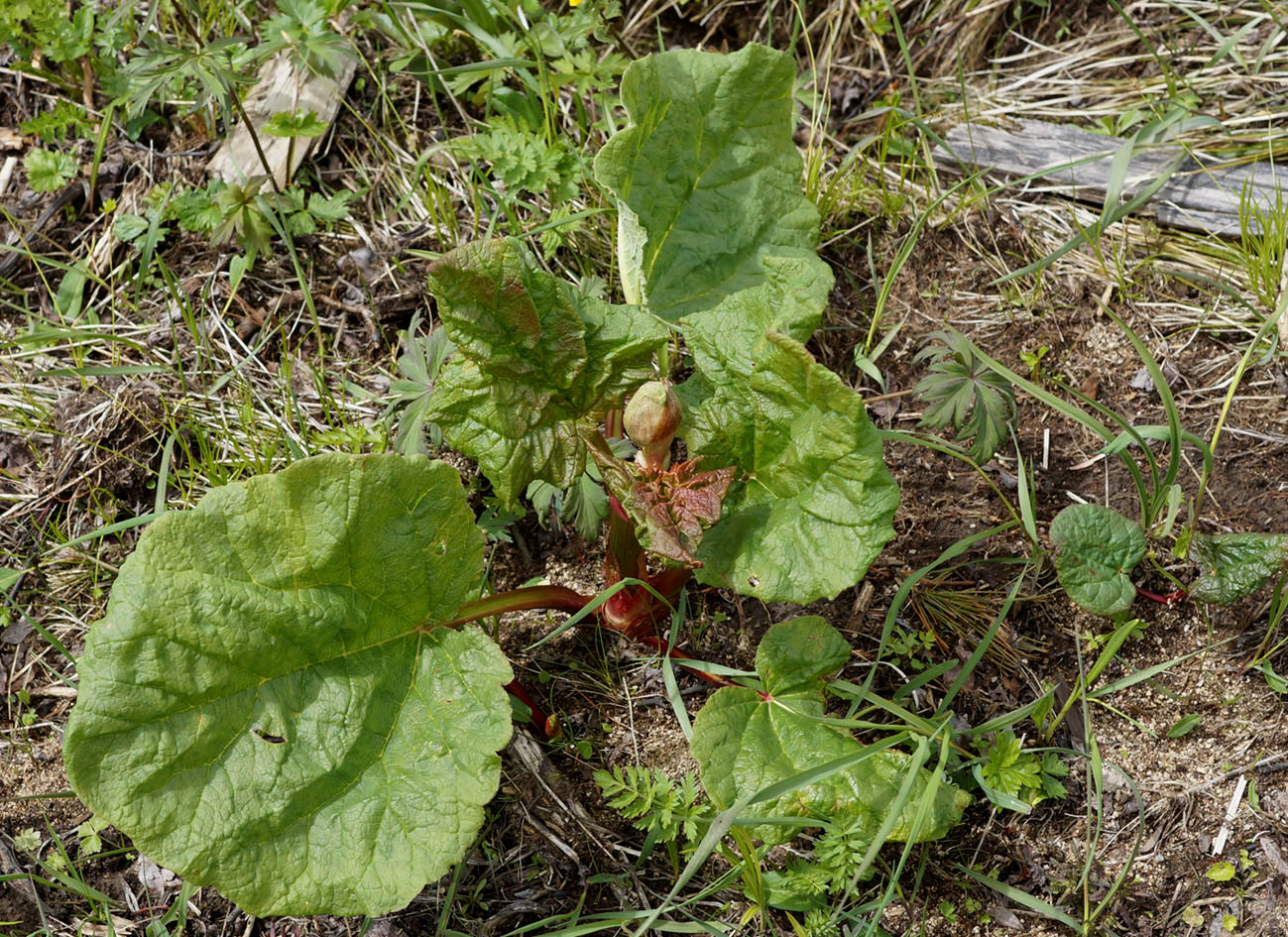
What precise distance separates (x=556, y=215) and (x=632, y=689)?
1270mm

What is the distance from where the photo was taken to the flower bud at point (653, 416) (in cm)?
206

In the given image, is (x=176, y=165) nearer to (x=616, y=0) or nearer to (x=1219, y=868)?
(x=616, y=0)

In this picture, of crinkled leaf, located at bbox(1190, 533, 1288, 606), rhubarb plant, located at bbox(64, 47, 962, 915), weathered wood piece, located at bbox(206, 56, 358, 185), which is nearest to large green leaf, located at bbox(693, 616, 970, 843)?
rhubarb plant, located at bbox(64, 47, 962, 915)

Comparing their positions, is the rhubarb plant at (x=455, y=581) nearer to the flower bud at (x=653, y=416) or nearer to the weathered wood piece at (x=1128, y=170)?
the flower bud at (x=653, y=416)

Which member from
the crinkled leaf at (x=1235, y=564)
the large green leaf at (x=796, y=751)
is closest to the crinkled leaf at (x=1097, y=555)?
the crinkled leaf at (x=1235, y=564)

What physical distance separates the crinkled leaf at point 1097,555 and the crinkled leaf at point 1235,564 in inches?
5.9

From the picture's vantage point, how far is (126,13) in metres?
2.69

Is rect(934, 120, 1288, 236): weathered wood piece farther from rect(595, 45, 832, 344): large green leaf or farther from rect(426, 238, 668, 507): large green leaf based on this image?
rect(426, 238, 668, 507): large green leaf

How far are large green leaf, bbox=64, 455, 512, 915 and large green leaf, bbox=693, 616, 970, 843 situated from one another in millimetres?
441

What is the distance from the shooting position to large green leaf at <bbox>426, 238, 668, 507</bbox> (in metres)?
2.13

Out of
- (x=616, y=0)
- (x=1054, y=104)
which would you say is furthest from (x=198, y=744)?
(x=1054, y=104)

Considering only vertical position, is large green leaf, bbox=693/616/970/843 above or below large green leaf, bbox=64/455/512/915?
below

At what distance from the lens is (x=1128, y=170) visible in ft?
10.1

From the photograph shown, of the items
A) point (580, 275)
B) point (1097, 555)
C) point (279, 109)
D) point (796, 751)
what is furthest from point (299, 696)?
point (279, 109)
